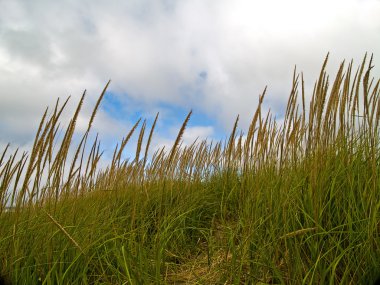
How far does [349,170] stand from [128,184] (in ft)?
7.54

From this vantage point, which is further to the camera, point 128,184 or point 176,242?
point 128,184

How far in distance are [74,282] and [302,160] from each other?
5.07 ft

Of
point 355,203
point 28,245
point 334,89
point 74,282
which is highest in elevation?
point 334,89

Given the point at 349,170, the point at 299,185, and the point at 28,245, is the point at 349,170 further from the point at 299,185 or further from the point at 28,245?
the point at 28,245

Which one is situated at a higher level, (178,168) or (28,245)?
(178,168)

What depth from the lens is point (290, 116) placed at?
2213 millimetres

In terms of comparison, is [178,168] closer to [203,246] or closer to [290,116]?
[203,246]

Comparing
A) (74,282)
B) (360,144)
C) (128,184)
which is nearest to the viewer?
(74,282)

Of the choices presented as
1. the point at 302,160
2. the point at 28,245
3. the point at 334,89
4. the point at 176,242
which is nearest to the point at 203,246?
the point at 176,242

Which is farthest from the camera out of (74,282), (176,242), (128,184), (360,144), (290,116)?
(128,184)

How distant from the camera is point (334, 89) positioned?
2.10 meters

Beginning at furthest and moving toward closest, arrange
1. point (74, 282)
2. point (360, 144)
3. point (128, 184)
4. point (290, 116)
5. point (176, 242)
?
point (128, 184)
point (176, 242)
point (360, 144)
point (290, 116)
point (74, 282)

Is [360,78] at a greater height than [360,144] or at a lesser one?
greater

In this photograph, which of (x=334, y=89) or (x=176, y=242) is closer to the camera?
(x=334, y=89)
